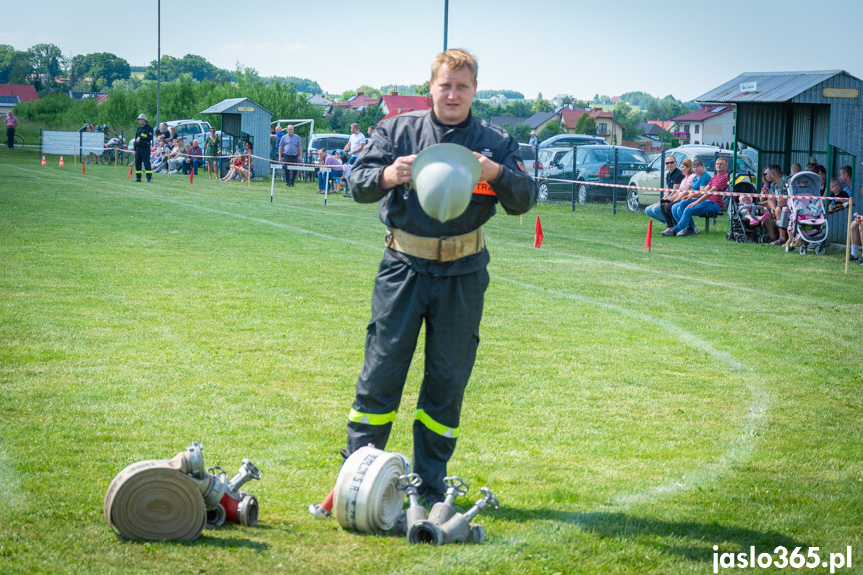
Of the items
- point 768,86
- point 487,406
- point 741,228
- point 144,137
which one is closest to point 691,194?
point 741,228

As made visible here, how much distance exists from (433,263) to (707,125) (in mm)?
153209

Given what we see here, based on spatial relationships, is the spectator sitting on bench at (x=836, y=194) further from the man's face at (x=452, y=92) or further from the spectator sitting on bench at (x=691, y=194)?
the man's face at (x=452, y=92)


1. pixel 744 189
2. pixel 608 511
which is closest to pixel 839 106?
pixel 744 189

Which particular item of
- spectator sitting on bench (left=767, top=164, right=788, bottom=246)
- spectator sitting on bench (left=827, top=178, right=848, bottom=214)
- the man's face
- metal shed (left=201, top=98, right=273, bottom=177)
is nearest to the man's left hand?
the man's face

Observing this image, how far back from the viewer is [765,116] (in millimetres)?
20547

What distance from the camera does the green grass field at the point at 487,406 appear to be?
3908mm

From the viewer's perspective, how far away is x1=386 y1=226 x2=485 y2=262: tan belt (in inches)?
163

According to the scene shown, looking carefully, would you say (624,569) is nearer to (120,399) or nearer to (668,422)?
(668,422)

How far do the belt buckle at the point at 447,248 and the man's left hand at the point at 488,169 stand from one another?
12.2 inches

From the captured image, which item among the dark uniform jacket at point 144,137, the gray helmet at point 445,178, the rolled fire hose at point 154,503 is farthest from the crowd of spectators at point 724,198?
the dark uniform jacket at point 144,137

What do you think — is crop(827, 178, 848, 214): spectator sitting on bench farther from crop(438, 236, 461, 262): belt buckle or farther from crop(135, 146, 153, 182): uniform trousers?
crop(135, 146, 153, 182): uniform trousers

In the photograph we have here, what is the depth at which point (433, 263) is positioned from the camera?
418 cm

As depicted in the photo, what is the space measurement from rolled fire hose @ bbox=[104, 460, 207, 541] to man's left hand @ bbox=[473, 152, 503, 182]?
1.75 meters

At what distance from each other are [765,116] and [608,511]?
1806 cm
